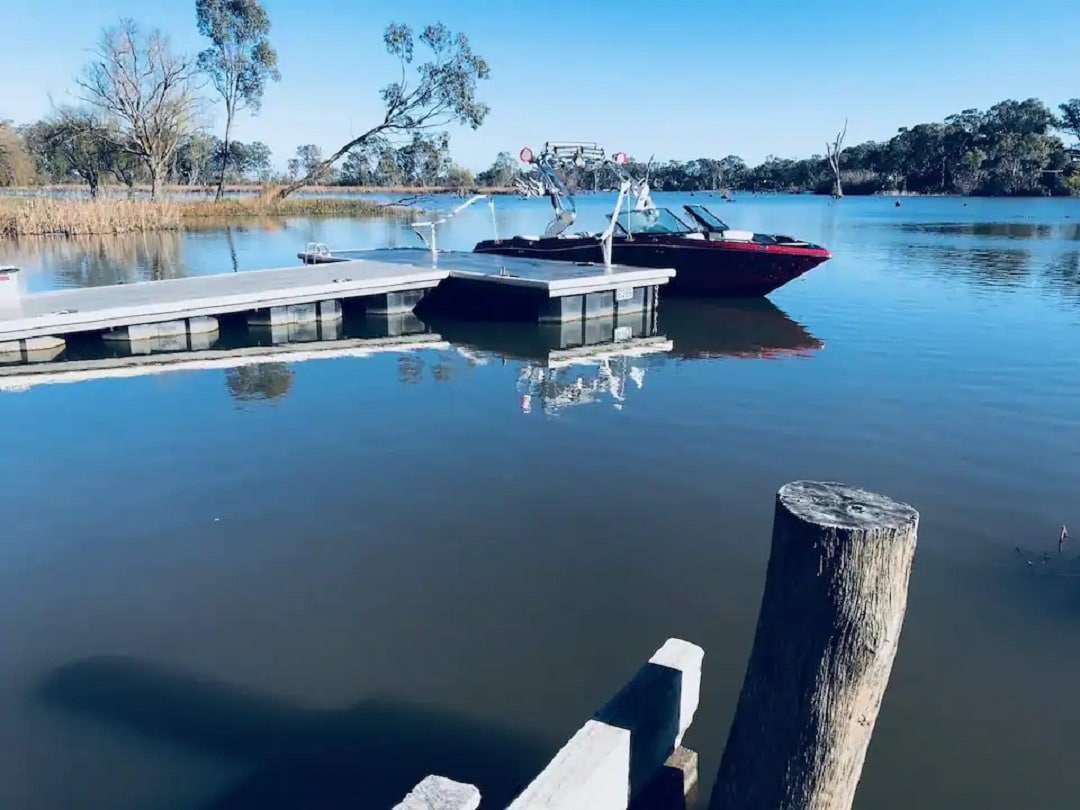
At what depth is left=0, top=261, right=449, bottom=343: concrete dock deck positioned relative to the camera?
31.5 ft

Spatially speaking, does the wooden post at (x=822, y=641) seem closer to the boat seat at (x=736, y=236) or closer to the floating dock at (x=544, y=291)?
the floating dock at (x=544, y=291)

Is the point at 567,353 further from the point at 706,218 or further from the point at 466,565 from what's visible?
the point at 706,218

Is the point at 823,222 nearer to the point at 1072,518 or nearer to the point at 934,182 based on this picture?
the point at 1072,518

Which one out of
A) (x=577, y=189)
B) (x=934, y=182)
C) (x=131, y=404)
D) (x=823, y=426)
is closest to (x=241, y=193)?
(x=577, y=189)

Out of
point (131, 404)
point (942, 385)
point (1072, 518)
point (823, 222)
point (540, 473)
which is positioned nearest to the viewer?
point (1072, 518)

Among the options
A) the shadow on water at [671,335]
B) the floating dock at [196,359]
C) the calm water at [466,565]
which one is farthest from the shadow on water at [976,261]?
the floating dock at [196,359]

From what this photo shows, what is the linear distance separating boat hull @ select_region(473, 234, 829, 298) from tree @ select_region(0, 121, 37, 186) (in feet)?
94.6

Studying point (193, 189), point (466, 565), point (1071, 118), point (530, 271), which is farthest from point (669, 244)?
→ point (1071, 118)

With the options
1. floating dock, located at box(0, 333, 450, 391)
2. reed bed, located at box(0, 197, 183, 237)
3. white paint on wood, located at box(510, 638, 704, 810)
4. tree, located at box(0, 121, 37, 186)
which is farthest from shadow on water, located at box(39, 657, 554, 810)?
tree, located at box(0, 121, 37, 186)

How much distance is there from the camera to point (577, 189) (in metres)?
17.1

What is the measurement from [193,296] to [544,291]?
4.86m

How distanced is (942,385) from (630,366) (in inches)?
137

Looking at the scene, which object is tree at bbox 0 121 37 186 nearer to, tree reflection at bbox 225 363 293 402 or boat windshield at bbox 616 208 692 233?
boat windshield at bbox 616 208 692 233

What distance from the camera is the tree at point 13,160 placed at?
32625mm
